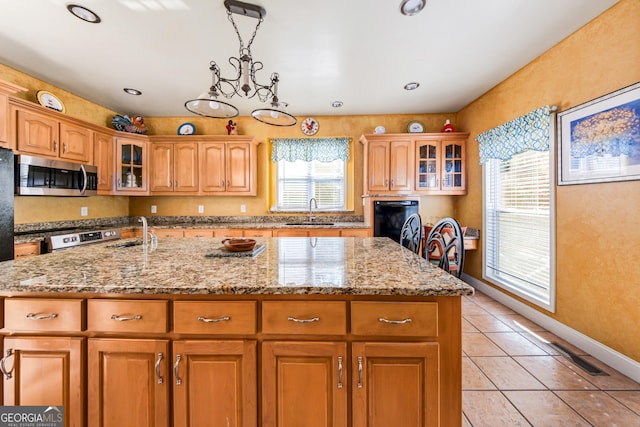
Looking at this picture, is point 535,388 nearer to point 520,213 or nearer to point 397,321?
point 397,321

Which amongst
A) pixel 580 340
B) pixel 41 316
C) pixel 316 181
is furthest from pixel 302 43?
pixel 580 340

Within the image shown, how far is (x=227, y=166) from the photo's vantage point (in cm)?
413

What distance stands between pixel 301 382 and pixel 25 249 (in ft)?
10.3

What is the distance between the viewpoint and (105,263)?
4.61 feet

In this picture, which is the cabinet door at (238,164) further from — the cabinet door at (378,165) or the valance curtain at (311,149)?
the cabinet door at (378,165)

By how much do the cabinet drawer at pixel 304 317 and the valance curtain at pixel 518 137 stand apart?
270 cm

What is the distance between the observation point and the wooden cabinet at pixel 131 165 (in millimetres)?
3873

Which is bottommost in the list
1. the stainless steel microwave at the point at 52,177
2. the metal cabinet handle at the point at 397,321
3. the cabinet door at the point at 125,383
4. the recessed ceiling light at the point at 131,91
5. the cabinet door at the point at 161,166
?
the cabinet door at the point at 125,383

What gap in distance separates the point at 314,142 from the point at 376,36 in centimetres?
217

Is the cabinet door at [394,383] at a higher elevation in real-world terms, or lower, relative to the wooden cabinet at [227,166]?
lower

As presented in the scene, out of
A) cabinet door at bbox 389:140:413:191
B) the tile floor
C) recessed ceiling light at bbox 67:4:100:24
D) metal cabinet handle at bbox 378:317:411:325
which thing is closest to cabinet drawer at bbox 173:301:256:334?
metal cabinet handle at bbox 378:317:411:325

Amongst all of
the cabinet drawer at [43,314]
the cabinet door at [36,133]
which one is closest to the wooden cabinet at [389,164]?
the cabinet drawer at [43,314]

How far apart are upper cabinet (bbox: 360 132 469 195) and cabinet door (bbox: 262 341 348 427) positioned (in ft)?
10.4

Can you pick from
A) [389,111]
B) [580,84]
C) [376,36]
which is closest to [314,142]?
[389,111]
